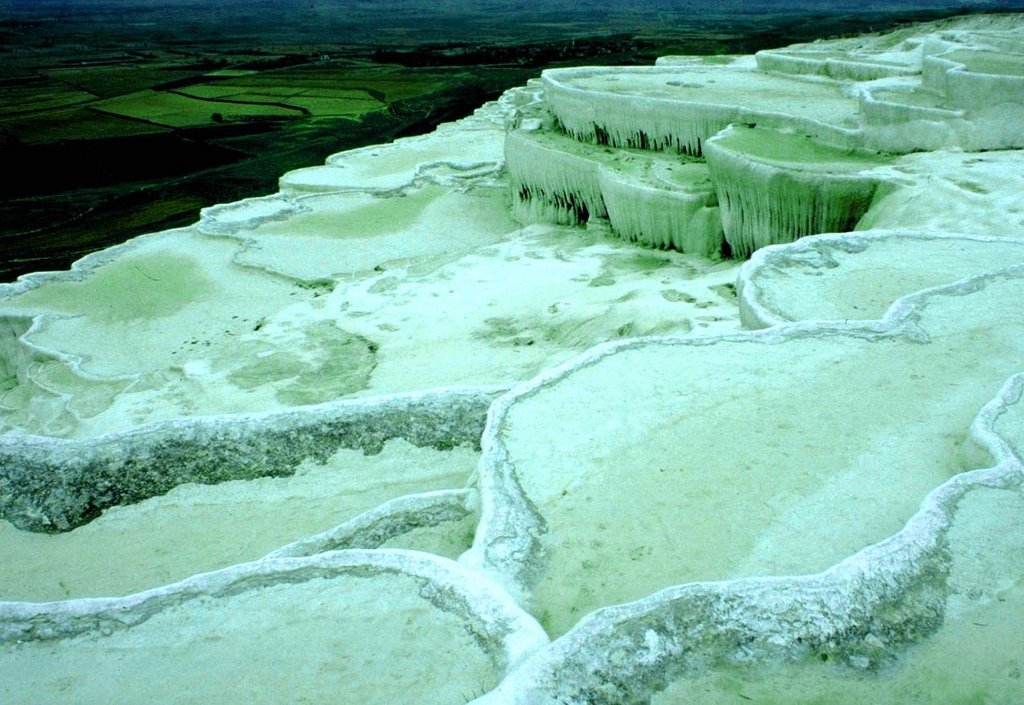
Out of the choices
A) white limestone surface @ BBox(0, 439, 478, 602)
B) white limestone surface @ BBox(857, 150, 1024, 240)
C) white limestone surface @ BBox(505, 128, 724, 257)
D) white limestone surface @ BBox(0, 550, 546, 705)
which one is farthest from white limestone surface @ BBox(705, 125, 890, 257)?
white limestone surface @ BBox(0, 550, 546, 705)

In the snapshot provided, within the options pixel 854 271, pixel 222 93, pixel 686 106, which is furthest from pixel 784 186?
pixel 222 93

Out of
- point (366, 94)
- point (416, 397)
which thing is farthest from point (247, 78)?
point (416, 397)

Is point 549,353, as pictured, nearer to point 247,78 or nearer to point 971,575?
point 971,575

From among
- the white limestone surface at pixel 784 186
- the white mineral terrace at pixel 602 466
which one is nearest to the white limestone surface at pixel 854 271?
the white mineral terrace at pixel 602 466

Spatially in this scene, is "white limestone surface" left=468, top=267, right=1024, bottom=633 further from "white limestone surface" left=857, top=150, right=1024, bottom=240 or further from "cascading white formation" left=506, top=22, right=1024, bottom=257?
"cascading white formation" left=506, top=22, right=1024, bottom=257

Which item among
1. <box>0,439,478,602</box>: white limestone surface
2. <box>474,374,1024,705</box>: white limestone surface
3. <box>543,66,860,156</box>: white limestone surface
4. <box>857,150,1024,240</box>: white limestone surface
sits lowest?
<box>0,439,478,602</box>: white limestone surface

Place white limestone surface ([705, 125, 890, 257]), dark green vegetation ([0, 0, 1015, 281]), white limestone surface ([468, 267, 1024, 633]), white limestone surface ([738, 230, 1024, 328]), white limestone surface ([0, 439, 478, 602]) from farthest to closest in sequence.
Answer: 1. dark green vegetation ([0, 0, 1015, 281])
2. white limestone surface ([705, 125, 890, 257])
3. white limestone surface ([738, 230, 1024, 328])
4. white limestone surface ([0, 439, 478, 602])
5. white limestone surface ([468, 267, 1024, 633])

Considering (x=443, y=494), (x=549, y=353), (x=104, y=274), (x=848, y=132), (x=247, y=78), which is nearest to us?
(x=443, y=494)

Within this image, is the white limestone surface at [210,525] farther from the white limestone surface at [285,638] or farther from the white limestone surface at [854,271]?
the white limestone surface at [854,271]
